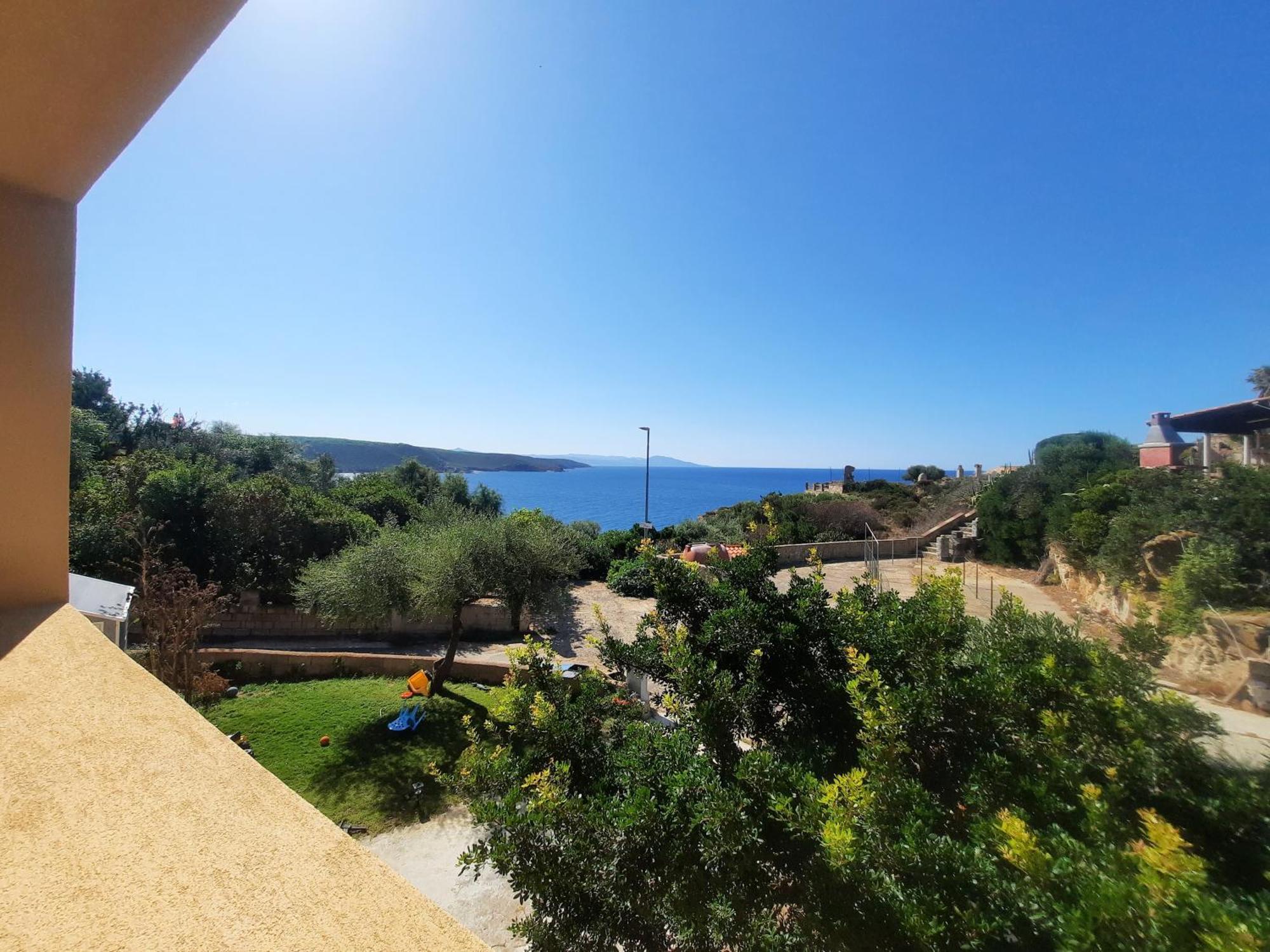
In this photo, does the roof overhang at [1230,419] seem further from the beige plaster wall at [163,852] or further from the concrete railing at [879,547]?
the concrete railing at [879,547]

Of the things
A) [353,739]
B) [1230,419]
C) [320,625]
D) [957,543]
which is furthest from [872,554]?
[320,625]

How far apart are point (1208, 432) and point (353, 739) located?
34.1ft

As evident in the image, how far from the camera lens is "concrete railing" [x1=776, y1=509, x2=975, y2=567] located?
42.8ft

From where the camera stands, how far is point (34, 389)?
5.29 feet

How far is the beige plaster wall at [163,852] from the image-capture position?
2.35 feet

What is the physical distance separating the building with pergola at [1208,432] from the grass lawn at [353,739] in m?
7.80

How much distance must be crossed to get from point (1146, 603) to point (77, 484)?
22.2m

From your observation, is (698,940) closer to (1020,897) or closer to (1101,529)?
(1020,897)

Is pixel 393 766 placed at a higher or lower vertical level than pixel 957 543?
lower

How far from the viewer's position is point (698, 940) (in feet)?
8.41

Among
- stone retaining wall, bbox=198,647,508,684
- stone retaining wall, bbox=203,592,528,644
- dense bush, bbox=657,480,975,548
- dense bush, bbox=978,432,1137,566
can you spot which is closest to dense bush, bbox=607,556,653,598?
dense bush, bbox=657,480,975,548

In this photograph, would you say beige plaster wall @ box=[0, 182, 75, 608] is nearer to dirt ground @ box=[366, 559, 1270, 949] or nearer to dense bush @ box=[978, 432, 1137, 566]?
dirt ground @ box=[366, 559, 1270, 949]

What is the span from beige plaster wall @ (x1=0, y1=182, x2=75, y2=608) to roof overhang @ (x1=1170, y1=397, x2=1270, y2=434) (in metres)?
6.27

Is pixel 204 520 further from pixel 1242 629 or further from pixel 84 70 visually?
pixel 1242 629
